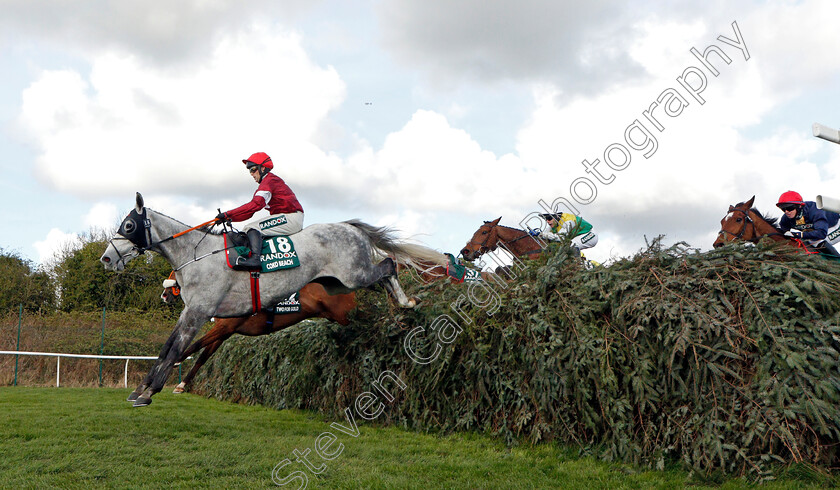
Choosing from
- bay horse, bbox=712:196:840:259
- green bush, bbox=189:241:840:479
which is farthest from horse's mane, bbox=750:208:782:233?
green bush, bbox=189:241:840:479

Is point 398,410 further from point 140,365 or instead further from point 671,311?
point 140,365

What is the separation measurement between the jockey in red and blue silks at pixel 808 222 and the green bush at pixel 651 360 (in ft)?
7.50

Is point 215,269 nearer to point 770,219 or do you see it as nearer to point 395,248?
point 395,248

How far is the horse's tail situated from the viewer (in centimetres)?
712

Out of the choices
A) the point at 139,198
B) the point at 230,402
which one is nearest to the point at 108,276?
the point at 230,402

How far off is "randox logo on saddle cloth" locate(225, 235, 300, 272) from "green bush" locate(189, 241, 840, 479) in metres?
1.37

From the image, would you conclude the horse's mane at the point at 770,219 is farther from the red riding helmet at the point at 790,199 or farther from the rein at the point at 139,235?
the rein at the point at 139,235

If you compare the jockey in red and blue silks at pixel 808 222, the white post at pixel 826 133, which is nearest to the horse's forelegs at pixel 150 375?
the white post at pixel 826 133

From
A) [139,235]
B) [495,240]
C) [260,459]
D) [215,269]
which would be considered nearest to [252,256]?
[215,269]

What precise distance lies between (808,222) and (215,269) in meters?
6.70

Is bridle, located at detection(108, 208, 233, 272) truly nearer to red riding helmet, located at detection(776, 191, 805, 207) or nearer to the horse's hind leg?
the horse's hind leg

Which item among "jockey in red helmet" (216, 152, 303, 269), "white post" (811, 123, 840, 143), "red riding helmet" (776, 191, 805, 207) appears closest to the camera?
"white post" (811, 123, 840, 143)

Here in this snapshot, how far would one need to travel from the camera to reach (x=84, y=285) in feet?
76.4

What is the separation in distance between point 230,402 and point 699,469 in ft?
25.2
